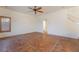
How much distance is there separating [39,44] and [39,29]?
301mm

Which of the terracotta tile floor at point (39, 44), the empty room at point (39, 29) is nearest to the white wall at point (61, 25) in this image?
the empty room at point (39, 29)

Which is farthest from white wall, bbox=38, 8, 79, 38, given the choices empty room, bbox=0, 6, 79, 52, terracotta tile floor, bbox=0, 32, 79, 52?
terracotta tile floor, bbox=0, 32, 79, 52

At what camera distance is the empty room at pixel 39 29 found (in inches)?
75.1

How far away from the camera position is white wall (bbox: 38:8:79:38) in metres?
1.92

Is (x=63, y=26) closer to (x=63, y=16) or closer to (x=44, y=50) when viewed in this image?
(x=63, y=16)

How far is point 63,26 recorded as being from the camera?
196 cm

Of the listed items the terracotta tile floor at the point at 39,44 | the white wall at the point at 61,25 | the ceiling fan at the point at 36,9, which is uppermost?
the ceiling fan at the point at 36,9

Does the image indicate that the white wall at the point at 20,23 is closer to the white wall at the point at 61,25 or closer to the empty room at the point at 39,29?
the empty room at the point at 39,29

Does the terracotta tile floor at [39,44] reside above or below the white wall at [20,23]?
below

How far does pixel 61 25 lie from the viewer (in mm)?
1965

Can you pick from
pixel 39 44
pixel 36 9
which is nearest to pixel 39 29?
pixel 39 44

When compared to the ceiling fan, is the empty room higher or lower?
lower

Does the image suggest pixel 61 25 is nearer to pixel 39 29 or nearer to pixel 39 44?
pixel 39 29

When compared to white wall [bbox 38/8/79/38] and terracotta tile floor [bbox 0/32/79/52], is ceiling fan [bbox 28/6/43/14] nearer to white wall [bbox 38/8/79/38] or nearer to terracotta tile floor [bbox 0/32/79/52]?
white wall [bbox 38/8/79/38]
